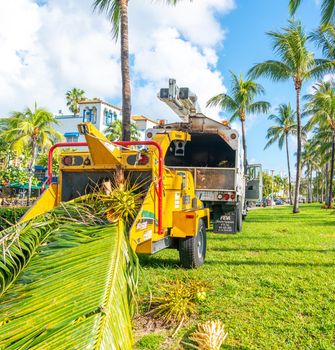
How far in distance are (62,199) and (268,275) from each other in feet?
12.1

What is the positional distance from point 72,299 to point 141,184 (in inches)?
133

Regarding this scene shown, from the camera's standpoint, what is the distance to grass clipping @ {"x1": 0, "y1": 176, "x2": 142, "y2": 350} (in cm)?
178

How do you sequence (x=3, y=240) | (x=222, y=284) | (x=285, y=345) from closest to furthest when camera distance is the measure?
(x=3, y=240) < (x=285, y=345) < (x=222, y=284)

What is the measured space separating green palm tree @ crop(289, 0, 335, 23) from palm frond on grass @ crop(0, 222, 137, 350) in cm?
1110

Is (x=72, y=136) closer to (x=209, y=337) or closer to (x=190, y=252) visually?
(x=190, y=252)

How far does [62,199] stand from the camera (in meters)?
5.82

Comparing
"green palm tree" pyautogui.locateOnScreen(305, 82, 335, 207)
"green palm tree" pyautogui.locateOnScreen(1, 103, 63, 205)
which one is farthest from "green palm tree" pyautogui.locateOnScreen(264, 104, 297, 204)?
"green palm tree" pyautogui.locateOnScreen(1, 103, 63, 205)

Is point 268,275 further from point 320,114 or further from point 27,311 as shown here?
point 320,114

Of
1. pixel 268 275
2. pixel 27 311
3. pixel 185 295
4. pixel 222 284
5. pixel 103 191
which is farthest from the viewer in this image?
pixel 268 275

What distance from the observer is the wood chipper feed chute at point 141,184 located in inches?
193

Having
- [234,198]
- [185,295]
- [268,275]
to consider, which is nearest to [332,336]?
[185,295]

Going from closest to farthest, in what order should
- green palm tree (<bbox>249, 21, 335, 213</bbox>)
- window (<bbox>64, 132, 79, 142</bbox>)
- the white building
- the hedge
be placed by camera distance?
1. the hedge
2. green palm tree (<bbox>249, 21, 335, 213</bbox>)
3. the white building
4. window (<bbox>64, 132, 79, 142</bbox>)

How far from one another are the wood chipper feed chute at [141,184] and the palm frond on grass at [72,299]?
5.05ft

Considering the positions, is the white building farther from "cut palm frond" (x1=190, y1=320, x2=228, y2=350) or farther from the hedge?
"cut palm frond" (x1=190, y1=320, x2=228, y2=350)
